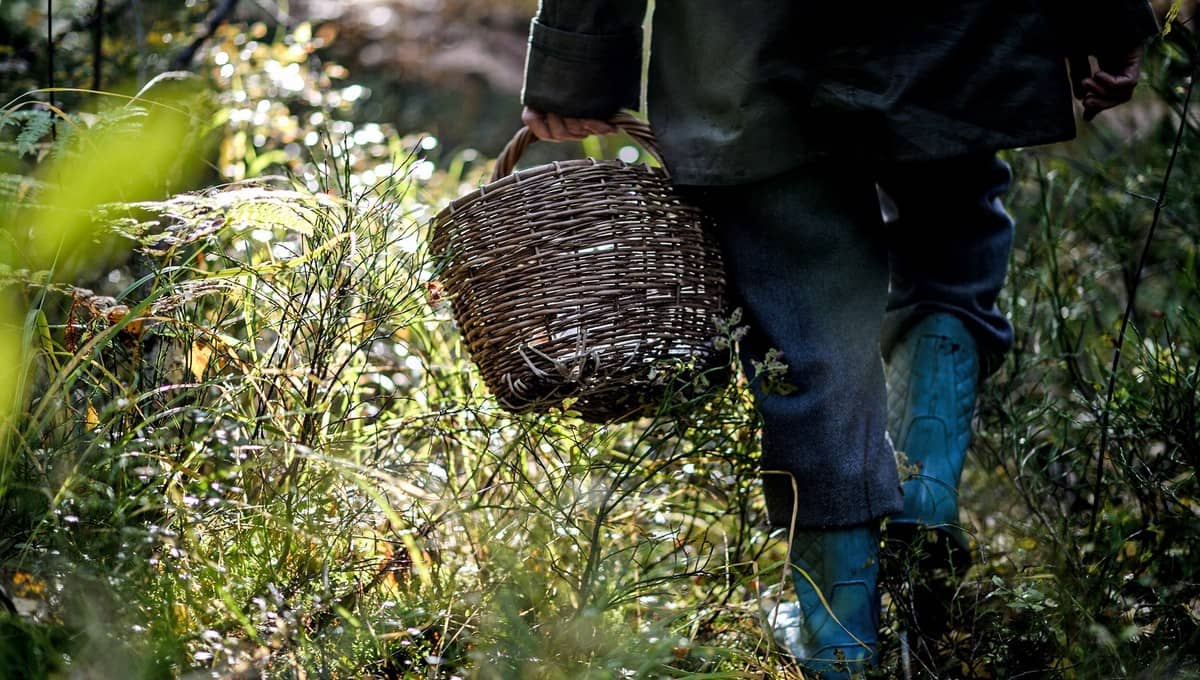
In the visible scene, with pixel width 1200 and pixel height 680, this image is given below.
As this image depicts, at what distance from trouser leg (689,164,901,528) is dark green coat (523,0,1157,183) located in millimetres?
84

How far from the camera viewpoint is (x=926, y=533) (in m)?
1.78

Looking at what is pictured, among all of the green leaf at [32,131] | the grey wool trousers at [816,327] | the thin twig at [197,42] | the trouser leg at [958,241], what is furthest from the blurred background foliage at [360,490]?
the thin twig at [197,42]

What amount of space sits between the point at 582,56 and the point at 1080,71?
83cm

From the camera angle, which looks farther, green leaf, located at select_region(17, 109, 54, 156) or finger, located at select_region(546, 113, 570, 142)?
finger, located at select_region(546, 113, 570, 142)

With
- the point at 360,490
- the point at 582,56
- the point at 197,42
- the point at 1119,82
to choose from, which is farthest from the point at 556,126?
the point at 197,42

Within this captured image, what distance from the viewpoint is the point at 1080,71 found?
1771mm

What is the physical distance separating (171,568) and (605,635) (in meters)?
0.58

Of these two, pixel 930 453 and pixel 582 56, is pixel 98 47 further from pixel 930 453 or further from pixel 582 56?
pixel 930 453

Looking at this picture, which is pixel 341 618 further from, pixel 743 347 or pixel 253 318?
pixel 743 347

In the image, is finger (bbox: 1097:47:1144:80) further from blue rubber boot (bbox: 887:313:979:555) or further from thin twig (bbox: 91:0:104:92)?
thin twig (bbox: 91:0:104:92)

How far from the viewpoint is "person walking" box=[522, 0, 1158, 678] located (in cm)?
163

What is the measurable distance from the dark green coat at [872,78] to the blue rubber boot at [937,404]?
428 millimetres

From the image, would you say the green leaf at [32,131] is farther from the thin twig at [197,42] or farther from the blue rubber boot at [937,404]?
the blue rubber boot at [937,404]

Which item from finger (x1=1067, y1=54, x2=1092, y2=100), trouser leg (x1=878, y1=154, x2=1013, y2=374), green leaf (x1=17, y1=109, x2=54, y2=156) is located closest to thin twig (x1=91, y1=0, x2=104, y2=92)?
green leaf (x1=17, y1=109, x2=54, y2=156)
